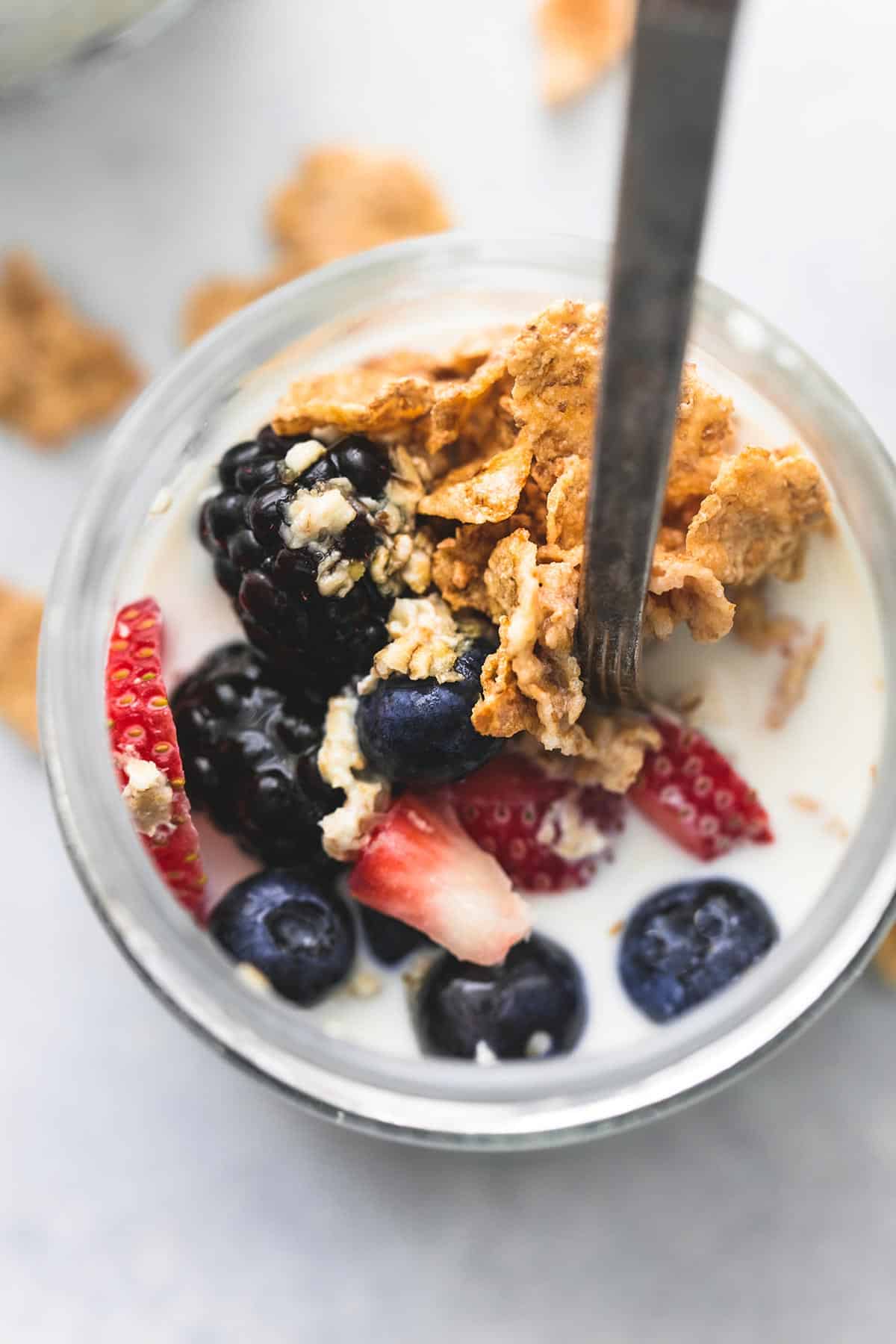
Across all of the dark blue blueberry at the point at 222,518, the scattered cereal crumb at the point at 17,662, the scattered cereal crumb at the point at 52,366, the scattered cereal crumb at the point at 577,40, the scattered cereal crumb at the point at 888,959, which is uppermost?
the scattered cereal crumb at the point at 577,40

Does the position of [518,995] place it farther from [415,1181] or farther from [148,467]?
[148,467]

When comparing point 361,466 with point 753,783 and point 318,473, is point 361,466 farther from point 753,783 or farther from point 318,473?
point 753,783

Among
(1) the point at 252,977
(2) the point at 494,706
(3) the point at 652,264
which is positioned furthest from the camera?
(1) the point at 252,977

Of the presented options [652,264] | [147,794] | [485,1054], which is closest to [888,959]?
[485,1054]

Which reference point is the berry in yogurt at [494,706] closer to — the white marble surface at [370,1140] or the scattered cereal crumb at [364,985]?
the scattered cereal crumb at [364,985]

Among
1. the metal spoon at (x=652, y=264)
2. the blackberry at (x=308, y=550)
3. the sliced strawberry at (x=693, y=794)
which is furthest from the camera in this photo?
the sliced strawberry at (x=693, y=794)

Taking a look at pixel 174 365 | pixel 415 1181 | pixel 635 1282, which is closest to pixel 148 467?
pixel 174 365

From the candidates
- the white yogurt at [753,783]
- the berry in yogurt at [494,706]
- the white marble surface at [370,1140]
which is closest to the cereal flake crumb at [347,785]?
the berry in yogurt at [494,706]
